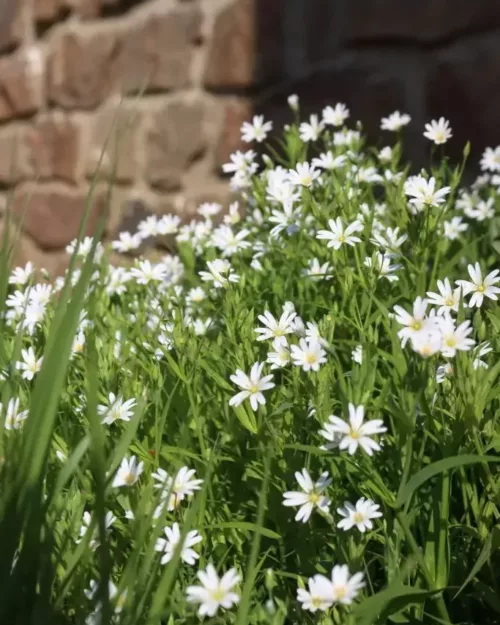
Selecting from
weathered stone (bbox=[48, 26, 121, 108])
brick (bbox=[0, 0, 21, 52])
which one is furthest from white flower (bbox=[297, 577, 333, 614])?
brick (bbox=[0, 0, 21, 52])

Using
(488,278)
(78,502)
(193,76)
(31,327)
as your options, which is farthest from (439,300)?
(193,76)

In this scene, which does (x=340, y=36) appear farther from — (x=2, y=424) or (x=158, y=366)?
(x=2, y=424)

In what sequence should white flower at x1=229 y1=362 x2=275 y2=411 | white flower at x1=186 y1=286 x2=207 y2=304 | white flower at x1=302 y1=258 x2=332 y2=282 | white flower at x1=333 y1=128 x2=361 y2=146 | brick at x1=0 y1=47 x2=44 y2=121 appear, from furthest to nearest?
1. brick at x1=0 y1=47 x2=44 y2=121
2. white flower at x1=333 y1=128 x2=361 y2=146
3. white flower at x1=186 y1=286 x2=207 y2=304
4. white flower at x1=302 y1=258 x2=332 y2=282
5. white flower at x1=229 y1=362 x2=275 y2=411

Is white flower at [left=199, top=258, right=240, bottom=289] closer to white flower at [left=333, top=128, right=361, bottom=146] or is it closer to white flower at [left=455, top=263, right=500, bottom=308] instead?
white flower at [left=455, top=263, right=500, bottom=308]

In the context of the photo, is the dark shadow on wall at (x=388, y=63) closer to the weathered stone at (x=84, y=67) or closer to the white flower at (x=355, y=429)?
the weathered stone at (x=84, y=67)

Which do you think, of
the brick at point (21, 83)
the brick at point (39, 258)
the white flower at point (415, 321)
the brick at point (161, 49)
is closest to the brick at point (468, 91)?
the brick at point (161, 49)

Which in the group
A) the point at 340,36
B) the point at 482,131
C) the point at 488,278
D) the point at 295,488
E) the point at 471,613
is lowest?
the point at 471,613

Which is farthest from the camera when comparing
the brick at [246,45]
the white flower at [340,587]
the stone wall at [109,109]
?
the stone wall at [109,109]
